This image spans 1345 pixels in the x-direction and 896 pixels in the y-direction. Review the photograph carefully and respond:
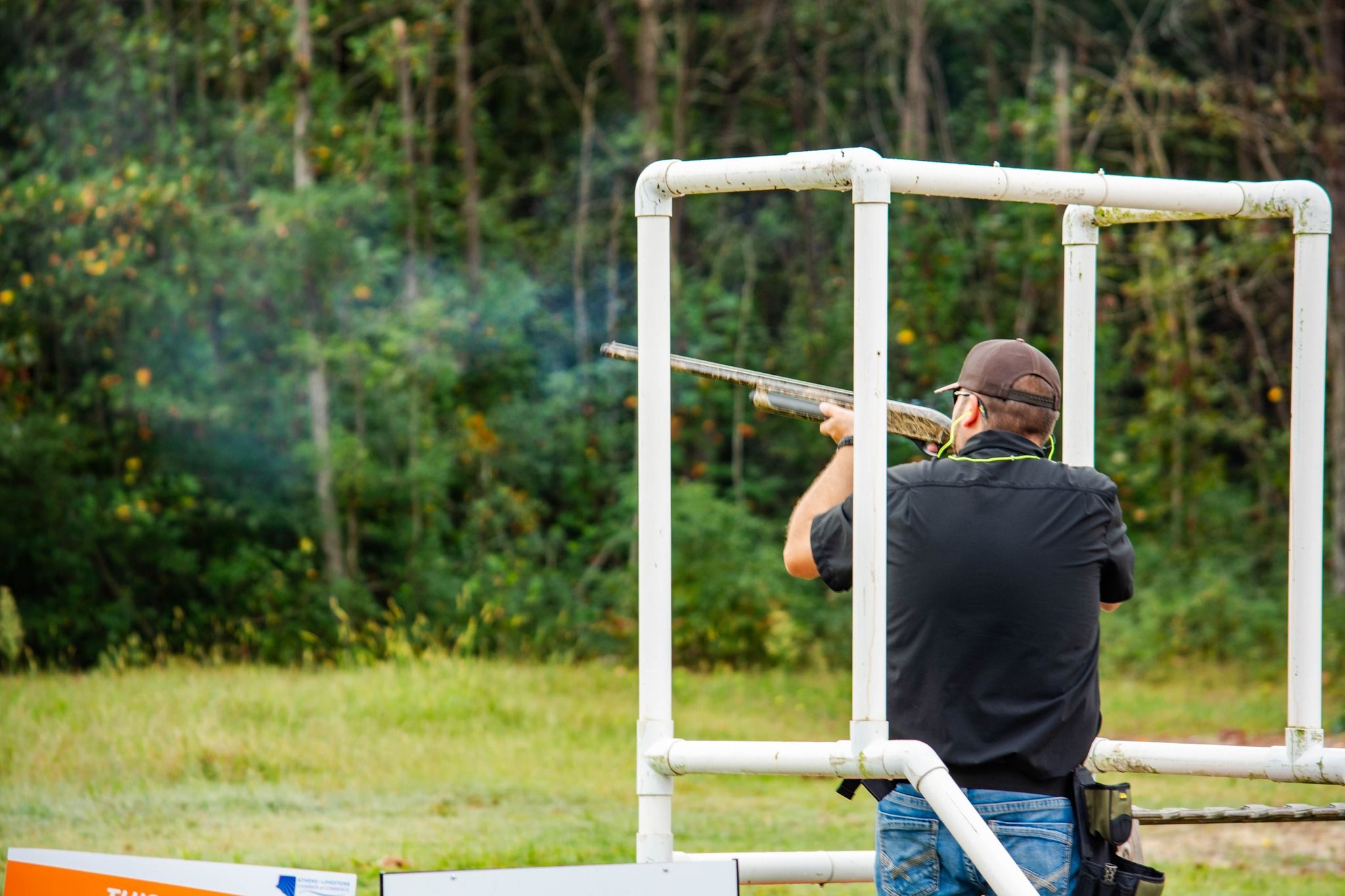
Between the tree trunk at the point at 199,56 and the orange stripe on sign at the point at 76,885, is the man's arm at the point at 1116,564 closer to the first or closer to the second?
the orange stripe on sign at the point at 76,885

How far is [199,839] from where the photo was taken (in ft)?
19.2

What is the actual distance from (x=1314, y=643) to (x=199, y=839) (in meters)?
4.42

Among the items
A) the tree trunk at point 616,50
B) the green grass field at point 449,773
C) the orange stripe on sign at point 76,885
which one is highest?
the tree trunk at point 616,50

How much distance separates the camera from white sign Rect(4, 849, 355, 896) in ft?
7.60

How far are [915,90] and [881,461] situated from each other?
44.7ft

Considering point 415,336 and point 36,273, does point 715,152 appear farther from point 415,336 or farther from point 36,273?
point 36,273

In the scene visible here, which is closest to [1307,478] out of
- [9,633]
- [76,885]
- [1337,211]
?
[76,885]

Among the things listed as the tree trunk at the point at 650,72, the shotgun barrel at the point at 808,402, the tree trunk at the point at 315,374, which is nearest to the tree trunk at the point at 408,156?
the tree trunk at the point at 315,374

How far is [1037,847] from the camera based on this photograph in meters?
2.47

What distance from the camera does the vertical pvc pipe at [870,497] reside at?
238cm

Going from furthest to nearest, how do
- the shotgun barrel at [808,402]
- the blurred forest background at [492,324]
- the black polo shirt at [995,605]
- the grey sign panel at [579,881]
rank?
the blurred forest background at [492,324], the shotgun barrel at [808,402], the black polo shirt at [995,605], the grey sign panel at [579,881]

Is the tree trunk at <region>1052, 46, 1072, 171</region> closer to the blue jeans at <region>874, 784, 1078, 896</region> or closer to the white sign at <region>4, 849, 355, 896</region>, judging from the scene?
the blue jeans at <region>874, 784, 1078, 896</region>

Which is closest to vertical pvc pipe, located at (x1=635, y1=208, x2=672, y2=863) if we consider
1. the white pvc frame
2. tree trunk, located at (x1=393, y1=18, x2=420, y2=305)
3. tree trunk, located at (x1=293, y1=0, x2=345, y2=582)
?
the white pvc frame

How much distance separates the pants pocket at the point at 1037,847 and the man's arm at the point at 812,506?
54 cm
